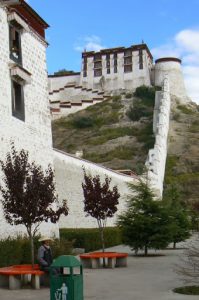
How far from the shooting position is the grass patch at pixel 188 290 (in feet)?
28.2

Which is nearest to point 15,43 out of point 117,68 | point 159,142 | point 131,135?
point 159,142

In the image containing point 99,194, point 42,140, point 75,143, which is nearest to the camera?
point 99,194

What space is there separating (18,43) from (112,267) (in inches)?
301

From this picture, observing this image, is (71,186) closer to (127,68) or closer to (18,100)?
(18,100)

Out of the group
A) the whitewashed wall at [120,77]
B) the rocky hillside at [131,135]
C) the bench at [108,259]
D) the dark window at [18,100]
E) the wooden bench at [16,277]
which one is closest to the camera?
the wooden bench at [16,277]

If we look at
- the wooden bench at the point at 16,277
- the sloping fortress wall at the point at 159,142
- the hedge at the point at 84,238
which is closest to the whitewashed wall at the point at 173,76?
the sloping fortress wall at the point at 159,142

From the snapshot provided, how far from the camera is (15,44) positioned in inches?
648

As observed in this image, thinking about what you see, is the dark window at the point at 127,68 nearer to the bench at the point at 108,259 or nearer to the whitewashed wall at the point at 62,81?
the whitewashed wall at the point at 62,81

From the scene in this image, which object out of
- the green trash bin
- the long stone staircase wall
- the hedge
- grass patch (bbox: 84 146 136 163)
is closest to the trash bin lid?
the green trash bin

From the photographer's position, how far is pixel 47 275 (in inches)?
388

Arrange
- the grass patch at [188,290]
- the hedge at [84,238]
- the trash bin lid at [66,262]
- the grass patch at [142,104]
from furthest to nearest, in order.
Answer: the grass patch at [142,104] < the hedge at [84,238] < the grass patch at [188,290] < the trash bin lid at [66,262]

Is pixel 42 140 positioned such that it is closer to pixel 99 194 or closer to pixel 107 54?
pixel 99 194

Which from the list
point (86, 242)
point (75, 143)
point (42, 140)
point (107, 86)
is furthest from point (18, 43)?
point (107, 86)

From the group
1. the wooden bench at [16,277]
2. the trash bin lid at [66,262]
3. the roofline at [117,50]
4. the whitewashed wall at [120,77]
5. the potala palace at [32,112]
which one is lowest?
the wooden bench at [16,277]
